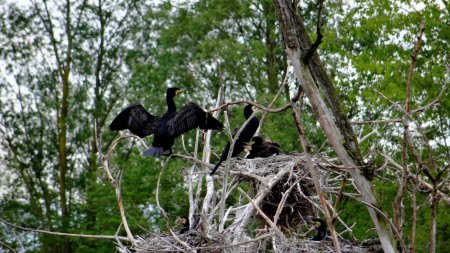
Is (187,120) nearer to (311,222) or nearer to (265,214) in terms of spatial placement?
(265,214)

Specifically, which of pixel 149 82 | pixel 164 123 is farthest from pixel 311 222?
pixel 149 82

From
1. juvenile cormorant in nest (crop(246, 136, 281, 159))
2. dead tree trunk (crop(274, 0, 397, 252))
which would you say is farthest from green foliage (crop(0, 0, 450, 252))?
dead tree trunk (crop(274, 0, 397, 252))

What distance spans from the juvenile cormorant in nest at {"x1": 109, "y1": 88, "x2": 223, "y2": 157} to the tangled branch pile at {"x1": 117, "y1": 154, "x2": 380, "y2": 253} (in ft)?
2.13

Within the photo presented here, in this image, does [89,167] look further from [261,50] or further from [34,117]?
[261,50]

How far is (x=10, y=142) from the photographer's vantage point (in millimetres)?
26453

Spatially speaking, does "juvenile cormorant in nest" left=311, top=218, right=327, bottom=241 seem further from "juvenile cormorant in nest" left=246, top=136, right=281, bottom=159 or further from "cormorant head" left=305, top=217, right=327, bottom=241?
"juvenile cormorant in nest" left=246, top=136, right=281, bottom=159

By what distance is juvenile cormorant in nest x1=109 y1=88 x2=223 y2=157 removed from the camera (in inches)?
350

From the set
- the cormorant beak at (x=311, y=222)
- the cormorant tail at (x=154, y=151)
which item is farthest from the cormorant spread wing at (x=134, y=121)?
the cormorant beak at (x=311, y=222)

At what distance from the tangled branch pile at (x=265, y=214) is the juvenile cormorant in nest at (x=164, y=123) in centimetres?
65

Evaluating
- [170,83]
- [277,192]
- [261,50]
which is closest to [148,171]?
[170,83]

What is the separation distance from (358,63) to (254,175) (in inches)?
440

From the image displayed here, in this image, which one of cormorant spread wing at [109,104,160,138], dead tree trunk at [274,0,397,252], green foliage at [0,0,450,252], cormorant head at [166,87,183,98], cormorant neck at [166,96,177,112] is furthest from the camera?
green foliage at [0,0,450,252]

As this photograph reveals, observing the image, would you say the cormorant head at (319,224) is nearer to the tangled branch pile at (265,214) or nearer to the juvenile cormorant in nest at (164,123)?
the tangled branch pile at (265,214)

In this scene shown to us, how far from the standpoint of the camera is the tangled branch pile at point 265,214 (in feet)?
25.7
